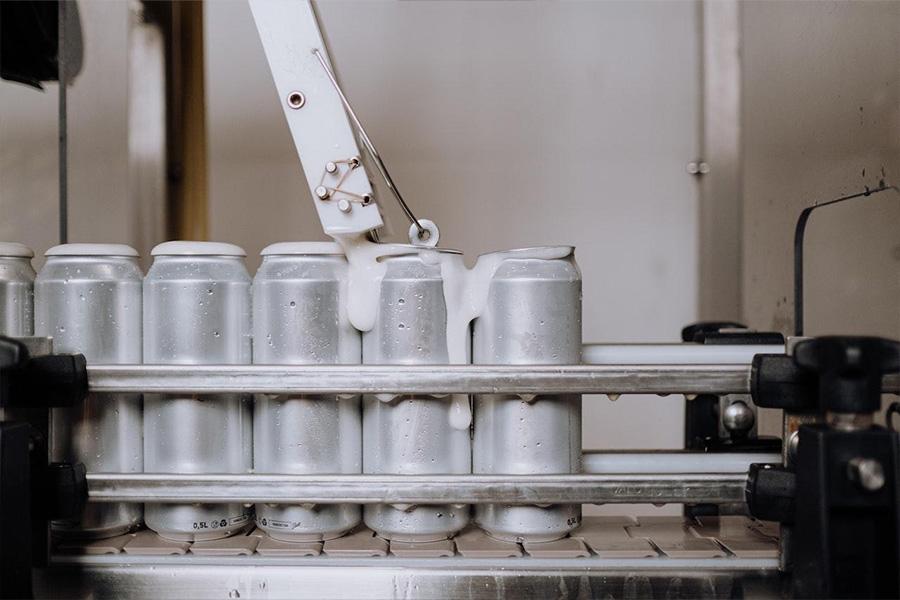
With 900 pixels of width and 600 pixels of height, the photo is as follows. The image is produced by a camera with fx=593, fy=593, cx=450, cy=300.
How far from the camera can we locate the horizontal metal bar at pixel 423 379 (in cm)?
55

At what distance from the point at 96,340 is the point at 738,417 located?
70 cm

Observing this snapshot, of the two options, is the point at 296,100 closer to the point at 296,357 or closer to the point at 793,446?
the point at 296,357

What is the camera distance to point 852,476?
17.9 inches

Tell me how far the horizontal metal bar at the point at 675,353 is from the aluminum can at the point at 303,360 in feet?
0.86

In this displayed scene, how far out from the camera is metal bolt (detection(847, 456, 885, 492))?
448 mm

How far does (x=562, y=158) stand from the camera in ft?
3.91

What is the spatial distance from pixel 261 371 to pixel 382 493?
16 centimetres

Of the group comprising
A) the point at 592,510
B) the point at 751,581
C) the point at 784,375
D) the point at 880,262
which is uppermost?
the point at 880,262

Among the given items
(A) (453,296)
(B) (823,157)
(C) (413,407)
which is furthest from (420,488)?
(B) (823,157)

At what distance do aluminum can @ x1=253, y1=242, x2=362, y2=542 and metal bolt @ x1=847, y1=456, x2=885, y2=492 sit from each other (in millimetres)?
434

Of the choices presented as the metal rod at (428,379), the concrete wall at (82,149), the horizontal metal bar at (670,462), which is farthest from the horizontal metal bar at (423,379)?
the concrete wall at (82,149)

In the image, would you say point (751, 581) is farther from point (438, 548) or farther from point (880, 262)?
point (880, 262)

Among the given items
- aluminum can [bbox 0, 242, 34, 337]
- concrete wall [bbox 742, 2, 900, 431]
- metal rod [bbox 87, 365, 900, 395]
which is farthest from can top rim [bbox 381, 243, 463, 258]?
concrete wall [bbox 742, 2, 900, 431]

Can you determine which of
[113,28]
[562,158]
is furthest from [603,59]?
[113,28]
